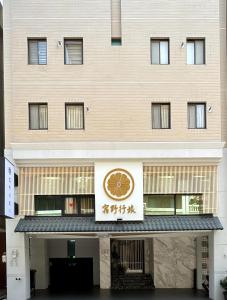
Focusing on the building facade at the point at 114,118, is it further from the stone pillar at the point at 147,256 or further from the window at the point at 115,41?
the stone pillar at the point at 147,256

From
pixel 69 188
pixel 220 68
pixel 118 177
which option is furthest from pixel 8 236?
pixel 220 68

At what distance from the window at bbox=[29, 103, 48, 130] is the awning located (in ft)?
13.7

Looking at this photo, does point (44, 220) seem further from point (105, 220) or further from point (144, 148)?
point (144, 148)

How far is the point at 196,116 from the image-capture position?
83.9 feet

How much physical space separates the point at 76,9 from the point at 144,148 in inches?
277

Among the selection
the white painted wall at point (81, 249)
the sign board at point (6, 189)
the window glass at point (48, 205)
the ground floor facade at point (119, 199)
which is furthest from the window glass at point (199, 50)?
the white painted wall at point (81, 249)

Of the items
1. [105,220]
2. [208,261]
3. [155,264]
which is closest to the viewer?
[105,220]

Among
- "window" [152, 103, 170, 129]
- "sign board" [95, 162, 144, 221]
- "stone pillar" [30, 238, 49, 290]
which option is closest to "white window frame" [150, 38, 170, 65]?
"window" [152, 103, 170, 129]

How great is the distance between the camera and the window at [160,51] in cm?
2558

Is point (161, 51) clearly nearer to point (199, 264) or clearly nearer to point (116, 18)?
point (116, 18)

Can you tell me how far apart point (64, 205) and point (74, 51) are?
7.09m

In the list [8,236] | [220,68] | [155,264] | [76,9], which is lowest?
[155,264]

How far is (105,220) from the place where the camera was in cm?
2484

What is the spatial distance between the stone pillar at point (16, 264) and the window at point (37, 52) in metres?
7.23
